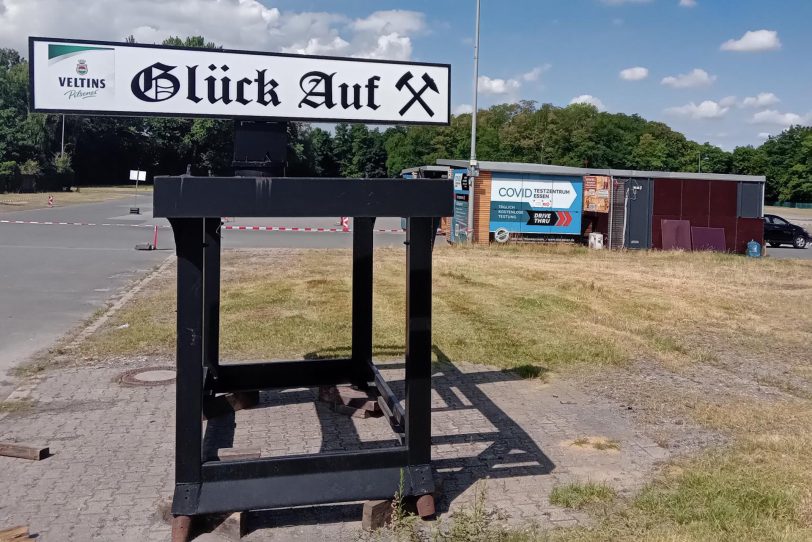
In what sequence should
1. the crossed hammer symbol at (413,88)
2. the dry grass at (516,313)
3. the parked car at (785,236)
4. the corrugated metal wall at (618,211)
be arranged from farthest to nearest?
the parked car at (785,236), the corrugated metal wall at (618,211), the dry grass at (516,313), the crossed hammer symbol at (413,88)

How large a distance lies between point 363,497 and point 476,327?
723 centimetres

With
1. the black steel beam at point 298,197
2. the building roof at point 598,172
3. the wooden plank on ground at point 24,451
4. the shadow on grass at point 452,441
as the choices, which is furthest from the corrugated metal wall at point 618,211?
the wooden plank on ground at point 24,451

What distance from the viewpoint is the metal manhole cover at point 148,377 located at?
8312 mm

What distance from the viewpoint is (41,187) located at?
234ft

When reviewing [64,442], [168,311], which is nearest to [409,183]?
[64,442]

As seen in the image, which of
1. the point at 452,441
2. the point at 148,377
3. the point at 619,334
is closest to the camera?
the point at 452,441

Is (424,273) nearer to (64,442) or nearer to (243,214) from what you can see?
(243,214)

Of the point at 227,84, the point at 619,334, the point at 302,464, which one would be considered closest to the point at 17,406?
the point at 302,464

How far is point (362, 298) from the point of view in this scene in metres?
7.52

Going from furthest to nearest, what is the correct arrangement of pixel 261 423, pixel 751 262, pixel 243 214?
pixel 751 262
pixel 261 423
pixel 243 214

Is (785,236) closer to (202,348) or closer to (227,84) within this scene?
(227,84)

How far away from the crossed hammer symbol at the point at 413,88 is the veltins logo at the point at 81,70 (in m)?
1.97

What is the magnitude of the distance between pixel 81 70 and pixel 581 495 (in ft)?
14.6

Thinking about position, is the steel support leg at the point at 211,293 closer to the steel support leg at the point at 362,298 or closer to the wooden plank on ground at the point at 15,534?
the steel support leg at the point at 362,298
